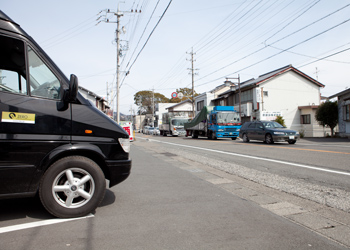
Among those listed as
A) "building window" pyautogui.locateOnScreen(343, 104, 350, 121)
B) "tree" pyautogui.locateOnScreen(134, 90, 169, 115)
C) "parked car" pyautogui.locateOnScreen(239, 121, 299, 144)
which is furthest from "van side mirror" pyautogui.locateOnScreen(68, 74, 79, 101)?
"tree" pyautogui.locateOnScreen(134, 90, 169, 115)

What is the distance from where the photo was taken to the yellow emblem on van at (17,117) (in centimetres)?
318

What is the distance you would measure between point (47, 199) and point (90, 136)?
950 millimetres

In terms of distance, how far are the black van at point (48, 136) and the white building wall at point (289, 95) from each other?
107 ft

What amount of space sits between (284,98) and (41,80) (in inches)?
1419

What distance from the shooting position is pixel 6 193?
3.23 meters

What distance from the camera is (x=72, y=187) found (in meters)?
3.49

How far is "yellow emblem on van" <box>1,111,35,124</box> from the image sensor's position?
3183mm

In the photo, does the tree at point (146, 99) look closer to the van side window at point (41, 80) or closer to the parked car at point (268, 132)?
the parked car at point (268, 132)

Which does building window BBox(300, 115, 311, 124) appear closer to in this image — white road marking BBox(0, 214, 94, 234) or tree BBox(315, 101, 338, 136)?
tree BBox(315, 101, 338, 136)

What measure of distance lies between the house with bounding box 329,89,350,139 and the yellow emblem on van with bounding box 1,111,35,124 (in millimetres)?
25452

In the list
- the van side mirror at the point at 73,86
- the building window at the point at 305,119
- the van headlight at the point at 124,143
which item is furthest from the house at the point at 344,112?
the van side mirror at the point at 73,86

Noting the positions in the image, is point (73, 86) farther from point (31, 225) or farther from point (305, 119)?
point (305, 119)

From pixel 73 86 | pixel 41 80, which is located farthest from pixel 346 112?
pixel 41 80

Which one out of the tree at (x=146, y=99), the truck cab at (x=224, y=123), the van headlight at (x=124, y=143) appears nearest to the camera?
the van headlight at (x=124, y=143)
